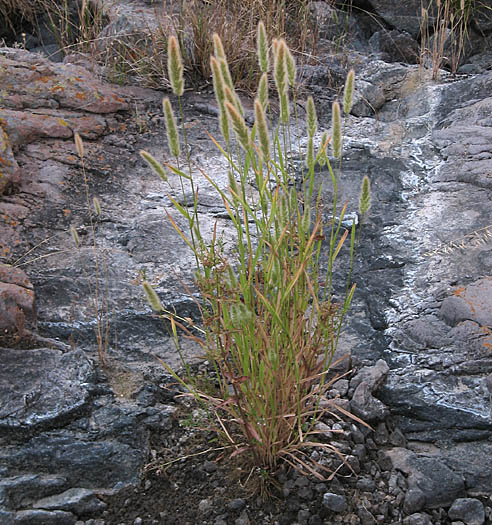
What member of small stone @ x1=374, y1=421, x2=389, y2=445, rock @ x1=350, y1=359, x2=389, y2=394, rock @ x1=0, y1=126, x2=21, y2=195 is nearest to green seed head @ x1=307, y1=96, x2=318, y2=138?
rock @ x1=350, y1=359, x2=389, y2=394

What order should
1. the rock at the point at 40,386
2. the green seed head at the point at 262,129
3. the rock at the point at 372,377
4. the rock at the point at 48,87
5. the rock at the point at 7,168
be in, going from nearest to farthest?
1. the green seed head at the point at 262,129
2. the rock at the point at 40,386
3. the rock at the point at 372,377
4. the rock at the point at 7,168
5. the rock at the point at 48,87

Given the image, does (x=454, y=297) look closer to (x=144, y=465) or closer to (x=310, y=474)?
(x=310, y=474)

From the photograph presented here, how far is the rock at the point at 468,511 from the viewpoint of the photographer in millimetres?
1529

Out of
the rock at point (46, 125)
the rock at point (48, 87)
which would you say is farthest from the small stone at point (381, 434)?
the rock at point (48, 87)

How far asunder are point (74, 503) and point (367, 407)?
2.83 feet

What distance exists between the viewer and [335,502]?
5.12ft

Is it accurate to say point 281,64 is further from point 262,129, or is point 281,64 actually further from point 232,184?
point 232,184

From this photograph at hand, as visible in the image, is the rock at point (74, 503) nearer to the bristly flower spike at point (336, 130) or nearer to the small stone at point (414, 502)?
the small stone at point (414, 502)

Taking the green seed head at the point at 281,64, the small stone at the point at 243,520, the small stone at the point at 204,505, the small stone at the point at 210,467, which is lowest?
the small stone at the point at 243,520

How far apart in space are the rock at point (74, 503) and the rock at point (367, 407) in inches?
30.1

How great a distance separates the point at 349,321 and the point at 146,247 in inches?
36.2

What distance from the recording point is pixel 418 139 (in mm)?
3293

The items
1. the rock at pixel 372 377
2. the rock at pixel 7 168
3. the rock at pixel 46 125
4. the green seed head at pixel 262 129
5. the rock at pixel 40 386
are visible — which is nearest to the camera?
the green seed head at pixel 262 129

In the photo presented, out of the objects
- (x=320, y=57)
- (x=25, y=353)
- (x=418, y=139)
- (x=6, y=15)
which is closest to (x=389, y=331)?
(x=25, y=353)
